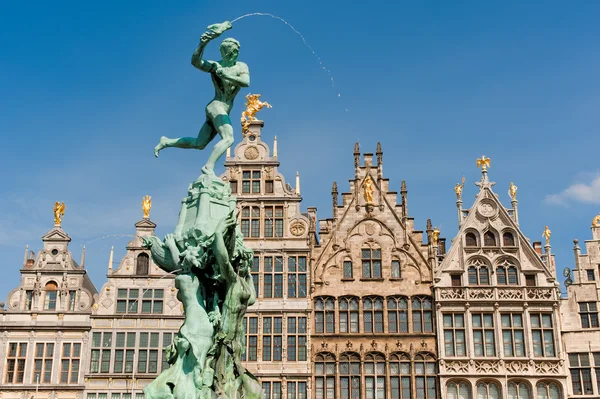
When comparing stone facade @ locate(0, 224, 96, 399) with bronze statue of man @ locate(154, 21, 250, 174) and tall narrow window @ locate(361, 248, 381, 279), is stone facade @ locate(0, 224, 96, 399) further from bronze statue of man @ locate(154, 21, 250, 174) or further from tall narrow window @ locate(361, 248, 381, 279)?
bronze statue of man @ locate(154, 21, 250, 174)

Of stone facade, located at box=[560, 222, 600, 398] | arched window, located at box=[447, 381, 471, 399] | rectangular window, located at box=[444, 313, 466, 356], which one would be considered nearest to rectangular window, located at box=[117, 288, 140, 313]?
rectangular window, located at box=[444, 313, 466, 356]

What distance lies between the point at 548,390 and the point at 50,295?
2334 centimetres

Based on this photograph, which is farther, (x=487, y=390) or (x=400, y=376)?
(x=400, y=376)

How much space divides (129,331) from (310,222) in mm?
9918

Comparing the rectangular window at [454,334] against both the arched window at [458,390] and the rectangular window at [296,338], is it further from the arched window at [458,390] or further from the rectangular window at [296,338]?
the rectangular window at [296,338]

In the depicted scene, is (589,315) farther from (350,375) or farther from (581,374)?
(350,375)

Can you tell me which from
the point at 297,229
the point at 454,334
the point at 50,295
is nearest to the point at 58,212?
the point at 50,295

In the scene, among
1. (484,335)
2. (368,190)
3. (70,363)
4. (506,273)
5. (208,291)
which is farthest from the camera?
(368,190)

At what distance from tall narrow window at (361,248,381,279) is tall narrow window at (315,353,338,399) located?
4283mm

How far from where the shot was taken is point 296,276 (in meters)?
37.2

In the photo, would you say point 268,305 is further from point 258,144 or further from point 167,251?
point 167,251

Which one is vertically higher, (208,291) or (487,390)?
(487,390)

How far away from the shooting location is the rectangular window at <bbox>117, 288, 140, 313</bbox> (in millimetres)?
37219

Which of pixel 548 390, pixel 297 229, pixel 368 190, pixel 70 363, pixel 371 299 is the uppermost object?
pixel 368 190
